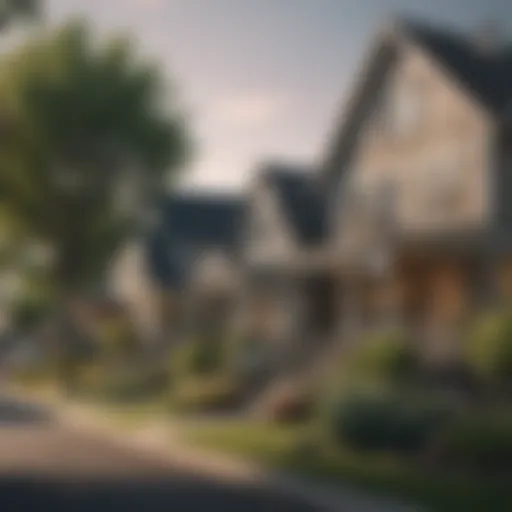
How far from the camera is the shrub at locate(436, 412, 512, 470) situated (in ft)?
45.3

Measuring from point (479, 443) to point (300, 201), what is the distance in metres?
18.5

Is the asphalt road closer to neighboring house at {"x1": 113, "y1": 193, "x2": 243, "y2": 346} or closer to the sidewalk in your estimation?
the sidewalk

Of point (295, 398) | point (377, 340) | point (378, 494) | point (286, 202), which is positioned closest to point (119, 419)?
point (295, 398)

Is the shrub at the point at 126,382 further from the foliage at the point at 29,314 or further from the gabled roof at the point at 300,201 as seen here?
the gabled roof at the point at 300,201

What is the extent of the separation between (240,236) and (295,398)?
14.6 m

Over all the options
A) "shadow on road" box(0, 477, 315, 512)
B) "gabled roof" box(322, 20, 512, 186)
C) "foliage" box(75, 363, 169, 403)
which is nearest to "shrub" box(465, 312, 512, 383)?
"gabled roof" box(322, 20, 512, 186)

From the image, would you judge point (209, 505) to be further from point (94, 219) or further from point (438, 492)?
point (94, 219)

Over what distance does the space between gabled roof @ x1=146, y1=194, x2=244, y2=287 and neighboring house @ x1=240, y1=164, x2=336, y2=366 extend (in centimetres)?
239

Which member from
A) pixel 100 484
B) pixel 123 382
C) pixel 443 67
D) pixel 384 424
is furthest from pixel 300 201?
pixel 100 484

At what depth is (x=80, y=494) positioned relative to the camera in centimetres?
1134

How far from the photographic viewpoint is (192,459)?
1551 centimetres

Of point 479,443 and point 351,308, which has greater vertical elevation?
point 351,308

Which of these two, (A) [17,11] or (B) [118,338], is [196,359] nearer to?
(B) [118,338]

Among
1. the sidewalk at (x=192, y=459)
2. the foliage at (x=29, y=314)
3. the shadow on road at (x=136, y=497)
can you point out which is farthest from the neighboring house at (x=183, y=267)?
the shadow on road at (x=136, y=497)
